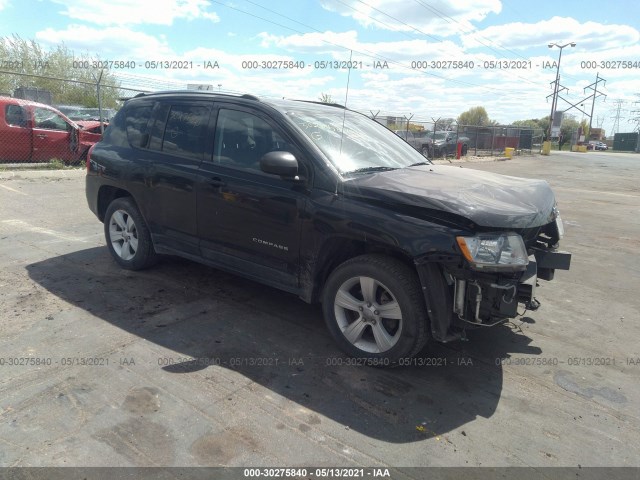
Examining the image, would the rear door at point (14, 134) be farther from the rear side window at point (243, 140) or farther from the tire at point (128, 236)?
the rear side window at point (243, 140)

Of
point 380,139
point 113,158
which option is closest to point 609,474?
point 380,139

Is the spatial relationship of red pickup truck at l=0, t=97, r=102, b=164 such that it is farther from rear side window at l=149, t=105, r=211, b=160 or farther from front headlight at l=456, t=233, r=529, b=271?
front headlight at l=456, t=233, r=529, b=271

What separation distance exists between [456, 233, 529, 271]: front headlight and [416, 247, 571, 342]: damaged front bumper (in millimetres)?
72

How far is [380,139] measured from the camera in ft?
15.2

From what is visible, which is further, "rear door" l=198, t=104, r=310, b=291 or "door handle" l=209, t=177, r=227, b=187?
"door handle" l=209, t=177, r=227, b=187

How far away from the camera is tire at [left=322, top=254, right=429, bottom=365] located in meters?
3.25

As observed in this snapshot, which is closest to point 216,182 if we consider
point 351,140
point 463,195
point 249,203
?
point 249,203

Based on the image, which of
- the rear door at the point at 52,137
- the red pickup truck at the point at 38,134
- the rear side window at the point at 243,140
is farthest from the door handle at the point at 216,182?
the rear door at the point at 52,137

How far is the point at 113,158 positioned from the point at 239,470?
385 cm

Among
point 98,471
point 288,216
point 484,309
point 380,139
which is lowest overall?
point 98,471

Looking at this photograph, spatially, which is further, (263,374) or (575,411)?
(263,374)

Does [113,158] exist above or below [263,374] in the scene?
above

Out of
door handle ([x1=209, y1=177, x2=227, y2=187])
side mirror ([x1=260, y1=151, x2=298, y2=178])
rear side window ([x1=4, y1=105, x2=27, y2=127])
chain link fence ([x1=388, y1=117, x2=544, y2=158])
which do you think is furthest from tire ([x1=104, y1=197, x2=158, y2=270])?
chain link fence ([x1=388, y1=117, x2=544, y2=158])

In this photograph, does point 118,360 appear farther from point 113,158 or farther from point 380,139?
point 380,139
